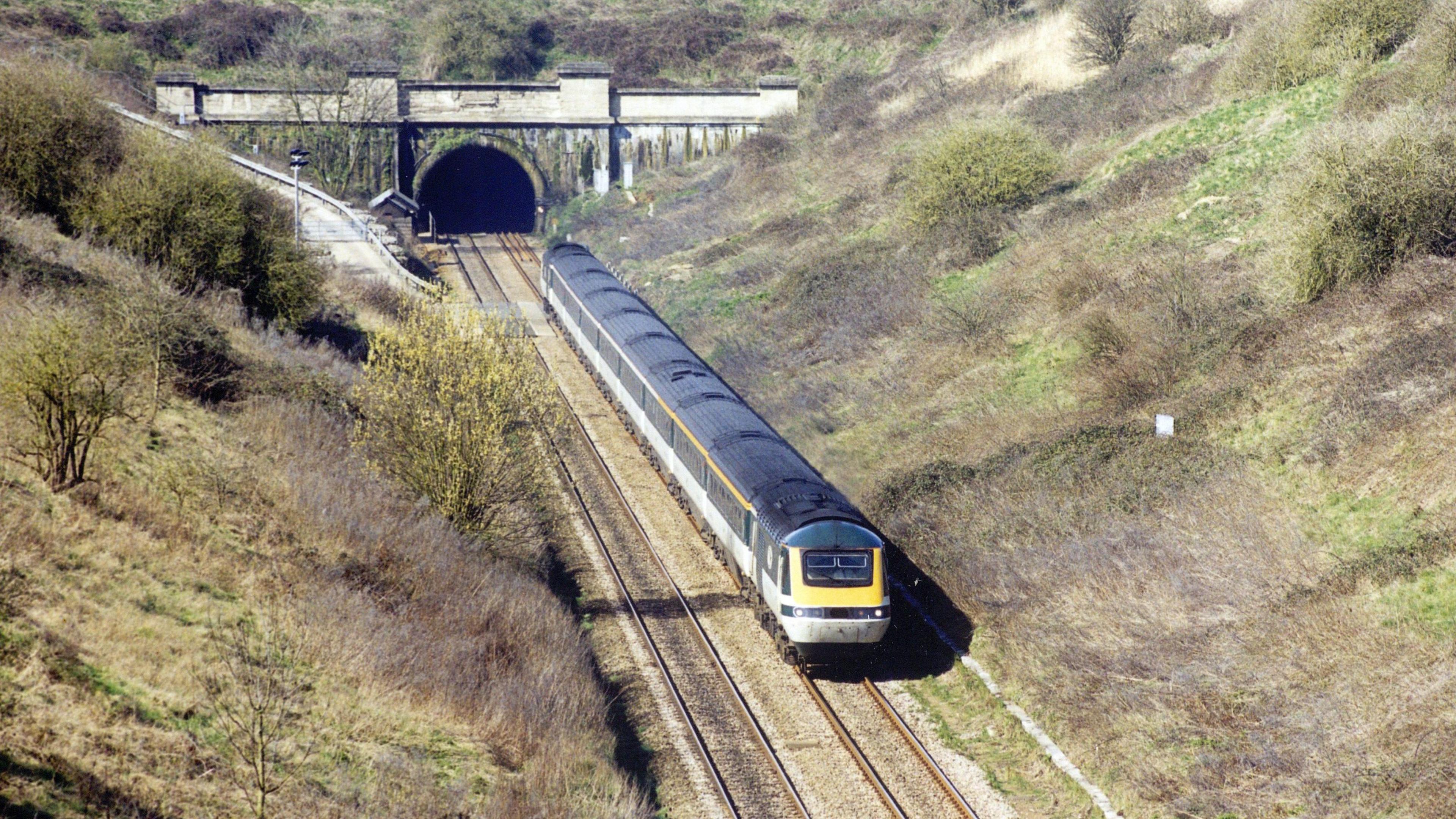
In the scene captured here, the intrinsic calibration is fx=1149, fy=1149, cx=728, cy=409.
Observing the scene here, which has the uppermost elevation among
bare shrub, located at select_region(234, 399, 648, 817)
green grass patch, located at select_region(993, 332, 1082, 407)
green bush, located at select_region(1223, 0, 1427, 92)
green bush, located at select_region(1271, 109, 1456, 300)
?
green bush, located at select_region(1223, 0, 1427, 92)

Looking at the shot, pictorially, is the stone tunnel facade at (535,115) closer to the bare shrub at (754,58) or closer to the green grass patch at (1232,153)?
the bare shrub at (754,58)

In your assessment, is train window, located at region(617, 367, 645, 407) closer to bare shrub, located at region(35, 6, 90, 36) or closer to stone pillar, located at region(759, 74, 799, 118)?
stone pillar, located at region(759, 74, 799, 118)

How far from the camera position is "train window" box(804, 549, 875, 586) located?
17.0 metres

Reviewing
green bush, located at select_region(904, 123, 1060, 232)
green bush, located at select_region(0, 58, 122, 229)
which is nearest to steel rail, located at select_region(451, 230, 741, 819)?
green bush, located at select_region(904, 123, 1060, 232)

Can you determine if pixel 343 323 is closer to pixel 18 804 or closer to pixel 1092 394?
pixel 1092 394

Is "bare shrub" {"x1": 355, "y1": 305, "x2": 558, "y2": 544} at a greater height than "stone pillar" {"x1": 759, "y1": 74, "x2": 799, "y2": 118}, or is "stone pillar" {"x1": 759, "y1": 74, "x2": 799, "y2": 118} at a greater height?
"stone pillar" {"x1": 759, "y1": 74, "x2": 799, "y2": 118}

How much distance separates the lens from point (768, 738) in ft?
53.3

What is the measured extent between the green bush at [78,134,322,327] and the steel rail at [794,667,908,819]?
17.6 meters

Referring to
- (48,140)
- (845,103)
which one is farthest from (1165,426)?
(845,103)

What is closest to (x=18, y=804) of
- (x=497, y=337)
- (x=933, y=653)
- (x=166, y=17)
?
(x=497, y=337)

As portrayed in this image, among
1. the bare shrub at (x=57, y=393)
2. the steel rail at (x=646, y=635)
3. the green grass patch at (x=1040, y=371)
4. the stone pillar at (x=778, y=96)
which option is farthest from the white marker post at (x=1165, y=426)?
the stone pillar at (x=778, y=96)

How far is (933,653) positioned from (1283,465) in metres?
6.32

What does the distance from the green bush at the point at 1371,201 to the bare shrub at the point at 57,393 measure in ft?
67.6

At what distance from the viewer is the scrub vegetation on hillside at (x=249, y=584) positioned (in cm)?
1180
